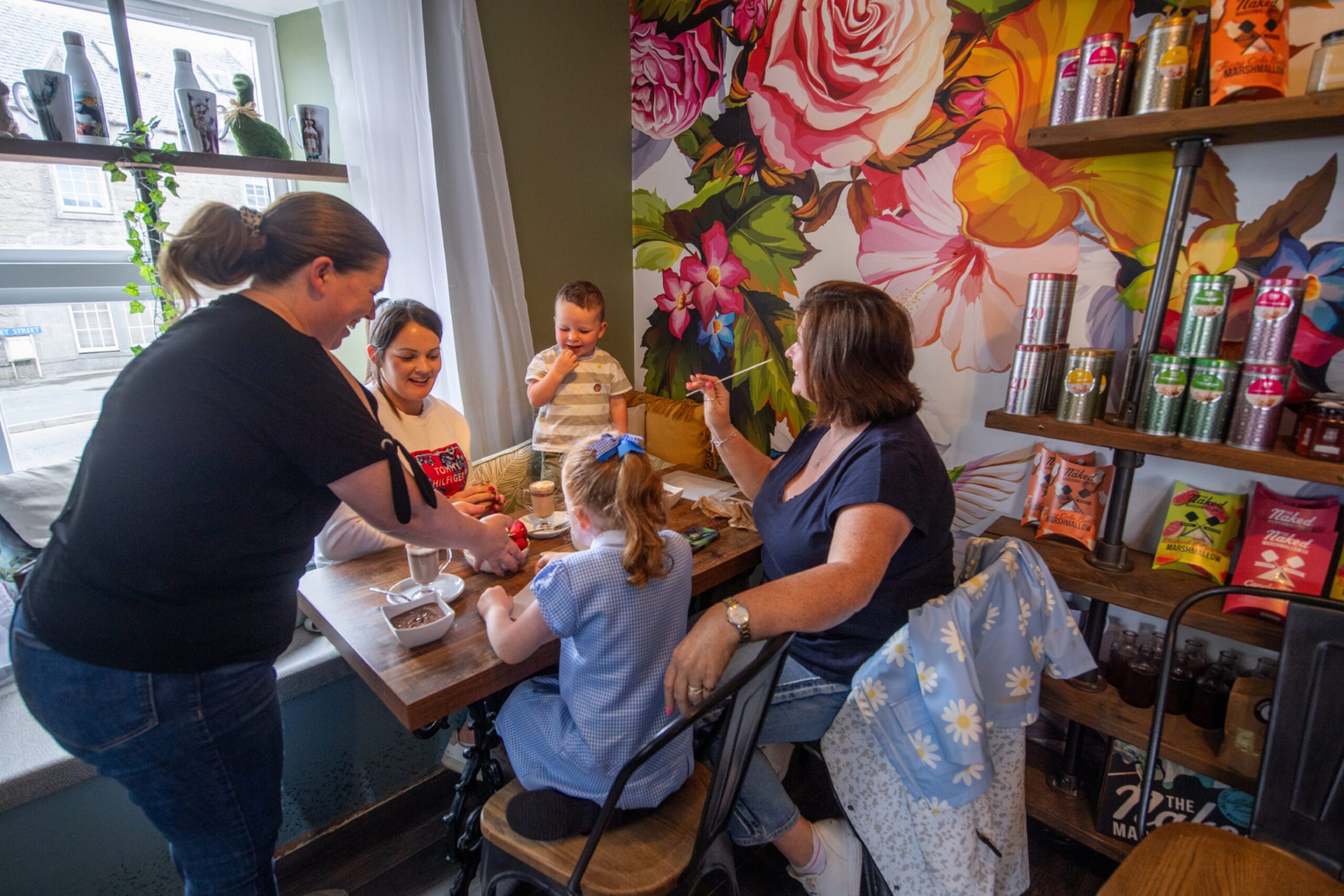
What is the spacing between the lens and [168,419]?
2.97 feet

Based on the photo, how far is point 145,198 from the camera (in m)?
1.67

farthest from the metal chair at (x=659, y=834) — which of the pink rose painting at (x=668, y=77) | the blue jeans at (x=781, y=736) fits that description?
the pink rose painting at (x=668, y=77)

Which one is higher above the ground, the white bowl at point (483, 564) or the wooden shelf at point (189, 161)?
the wooden shelf at point (189, 161)

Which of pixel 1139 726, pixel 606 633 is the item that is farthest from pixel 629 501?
pixel 1139 726

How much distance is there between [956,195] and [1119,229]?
0.45 metres

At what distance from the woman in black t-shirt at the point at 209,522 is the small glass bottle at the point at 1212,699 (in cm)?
176

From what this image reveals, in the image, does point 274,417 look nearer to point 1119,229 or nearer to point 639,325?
point 1119,229

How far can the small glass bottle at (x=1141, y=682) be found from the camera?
5.10ft

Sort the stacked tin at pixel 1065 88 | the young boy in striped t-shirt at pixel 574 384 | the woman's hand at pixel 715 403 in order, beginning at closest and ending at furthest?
the stacked tin at pixel 1065 88 < the woman's hand at pixel 715 403 < the young boy in striped t-shirt at pixel 574 384

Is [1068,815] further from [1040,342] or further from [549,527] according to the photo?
[549,527]

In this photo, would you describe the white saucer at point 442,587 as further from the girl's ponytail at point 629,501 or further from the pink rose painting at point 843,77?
the pink rose painting at point 843,77

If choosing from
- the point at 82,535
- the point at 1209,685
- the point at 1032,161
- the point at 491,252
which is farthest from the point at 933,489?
the point at 491,252

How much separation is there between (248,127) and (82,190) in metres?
0.49

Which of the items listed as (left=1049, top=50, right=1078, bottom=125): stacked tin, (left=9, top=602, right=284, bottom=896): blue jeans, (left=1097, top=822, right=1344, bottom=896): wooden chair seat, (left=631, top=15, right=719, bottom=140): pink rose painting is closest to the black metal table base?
(left=9, top=602, right=284, bottom=896): blue jeans
